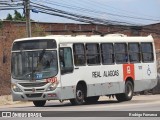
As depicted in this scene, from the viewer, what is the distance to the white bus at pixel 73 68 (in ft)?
76.3

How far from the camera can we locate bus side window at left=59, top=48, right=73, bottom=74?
23344 mm

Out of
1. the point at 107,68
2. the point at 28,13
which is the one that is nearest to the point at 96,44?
the point at 107,68

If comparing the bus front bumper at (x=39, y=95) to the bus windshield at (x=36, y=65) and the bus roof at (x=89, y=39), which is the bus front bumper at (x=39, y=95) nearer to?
the bus windshield at (x=36, y=65)

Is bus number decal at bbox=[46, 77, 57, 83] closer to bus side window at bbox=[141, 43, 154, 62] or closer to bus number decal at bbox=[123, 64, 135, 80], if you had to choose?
bus number decal at bbox=[123, 64, 135, 80]

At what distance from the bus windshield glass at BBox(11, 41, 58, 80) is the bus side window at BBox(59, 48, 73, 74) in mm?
301

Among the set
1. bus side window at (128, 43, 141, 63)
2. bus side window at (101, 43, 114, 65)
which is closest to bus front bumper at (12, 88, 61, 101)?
bus side window at (101, 43, 114, 65)

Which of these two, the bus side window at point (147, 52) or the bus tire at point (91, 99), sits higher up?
the bus side window at point (147, 52)

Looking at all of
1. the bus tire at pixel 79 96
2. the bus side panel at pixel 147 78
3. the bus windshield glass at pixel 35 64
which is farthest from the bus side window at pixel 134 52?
the bus windshield glass at pixel 35 64

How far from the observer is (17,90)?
78.1 feet

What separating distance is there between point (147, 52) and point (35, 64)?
7.51m

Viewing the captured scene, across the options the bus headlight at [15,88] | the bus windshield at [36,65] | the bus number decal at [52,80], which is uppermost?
the bus windshield at [36,65]

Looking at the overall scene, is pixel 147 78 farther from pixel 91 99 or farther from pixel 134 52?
pixel 91 99

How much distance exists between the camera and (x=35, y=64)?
76.7 ft

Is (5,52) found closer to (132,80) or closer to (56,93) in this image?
(132,80)
